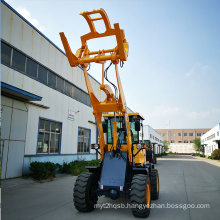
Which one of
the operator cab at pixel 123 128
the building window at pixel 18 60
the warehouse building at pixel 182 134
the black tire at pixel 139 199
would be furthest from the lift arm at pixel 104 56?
the warehouse building at pixel 182 134

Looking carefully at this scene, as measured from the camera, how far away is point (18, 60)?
1078cm

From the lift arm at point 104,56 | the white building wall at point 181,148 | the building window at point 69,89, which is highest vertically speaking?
the building window at point 69,89

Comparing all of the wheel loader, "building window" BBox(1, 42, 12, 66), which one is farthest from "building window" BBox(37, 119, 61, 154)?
the wheel loader

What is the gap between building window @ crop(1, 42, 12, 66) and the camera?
987cm

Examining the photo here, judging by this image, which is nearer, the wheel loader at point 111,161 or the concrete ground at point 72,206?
the wheel loader at point 111,161

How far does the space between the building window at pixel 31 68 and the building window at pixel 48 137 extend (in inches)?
112

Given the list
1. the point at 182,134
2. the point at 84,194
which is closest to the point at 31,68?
the point at 84,194

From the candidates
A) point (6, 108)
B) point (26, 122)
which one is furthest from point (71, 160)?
point (6, 108)

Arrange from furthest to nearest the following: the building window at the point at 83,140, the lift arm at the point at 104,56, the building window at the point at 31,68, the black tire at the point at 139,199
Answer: the building window at the point at 83,140, the building window at the point at 31,68, the lift arm at the point at 104,56, the black tire at the point at 139,199

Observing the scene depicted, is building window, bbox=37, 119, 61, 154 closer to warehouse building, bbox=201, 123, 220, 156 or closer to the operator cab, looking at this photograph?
the operator cab

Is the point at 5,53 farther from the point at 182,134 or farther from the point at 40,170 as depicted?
the point at 182,134

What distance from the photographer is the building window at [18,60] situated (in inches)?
413

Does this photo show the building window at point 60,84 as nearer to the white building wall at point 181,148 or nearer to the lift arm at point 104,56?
the lift arm at point 104,56

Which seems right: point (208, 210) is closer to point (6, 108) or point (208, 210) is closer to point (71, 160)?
point (6, 108)
